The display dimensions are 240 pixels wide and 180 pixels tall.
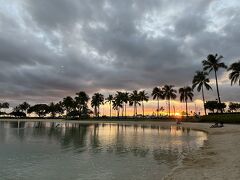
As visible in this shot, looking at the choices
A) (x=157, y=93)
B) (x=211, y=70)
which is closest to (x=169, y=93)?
(x=157, y=93)

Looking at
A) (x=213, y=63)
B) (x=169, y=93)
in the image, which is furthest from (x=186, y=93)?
(x=213, y=63)

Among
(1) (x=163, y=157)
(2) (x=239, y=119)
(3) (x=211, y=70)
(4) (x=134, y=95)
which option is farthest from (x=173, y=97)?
(1) (x=163, y=157)

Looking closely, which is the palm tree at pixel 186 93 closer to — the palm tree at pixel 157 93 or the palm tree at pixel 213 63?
the palm tree at pixel 157 93

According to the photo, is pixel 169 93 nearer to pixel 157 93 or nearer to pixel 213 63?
pixel 157 93

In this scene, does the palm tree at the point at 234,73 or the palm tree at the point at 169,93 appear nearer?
the palm tree at the point at 234,73

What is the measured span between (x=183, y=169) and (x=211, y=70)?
8447cm

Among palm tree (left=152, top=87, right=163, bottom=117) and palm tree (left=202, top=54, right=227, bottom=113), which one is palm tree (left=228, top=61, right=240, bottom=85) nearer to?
palm tree (left=202, top=54, right=227, bottom=113)

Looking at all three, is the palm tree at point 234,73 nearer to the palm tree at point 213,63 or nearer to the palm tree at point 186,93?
the palm tree at point 213,63

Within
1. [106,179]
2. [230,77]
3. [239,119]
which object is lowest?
[106,179]

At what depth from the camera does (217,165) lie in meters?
20.4

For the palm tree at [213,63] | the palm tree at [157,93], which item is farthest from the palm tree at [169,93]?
the palm tree at [213,63]

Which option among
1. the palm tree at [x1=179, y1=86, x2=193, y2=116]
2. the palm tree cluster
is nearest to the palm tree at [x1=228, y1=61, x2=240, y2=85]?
the palm tree cluster

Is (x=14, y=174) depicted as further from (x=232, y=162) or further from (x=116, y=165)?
(x=232, y=162)

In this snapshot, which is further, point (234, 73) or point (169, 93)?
point (169, 93)
